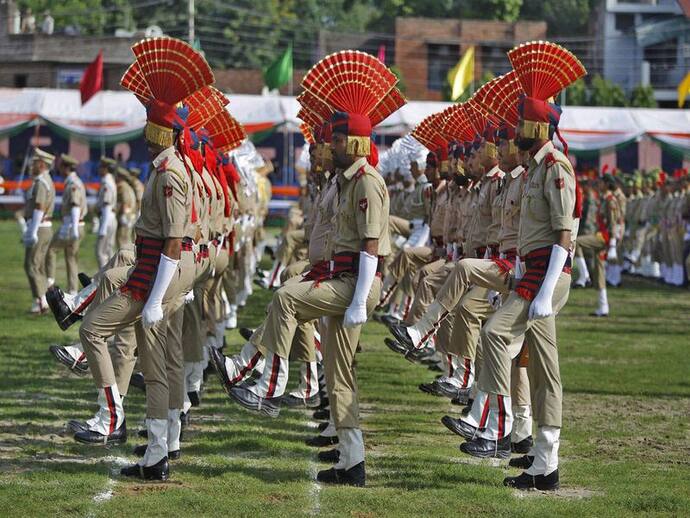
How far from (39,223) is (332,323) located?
11.2m

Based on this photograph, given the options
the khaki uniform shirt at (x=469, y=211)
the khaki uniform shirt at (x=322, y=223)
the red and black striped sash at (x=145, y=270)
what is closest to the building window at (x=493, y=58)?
the khaki uniform shirt at (x=469, y=211)

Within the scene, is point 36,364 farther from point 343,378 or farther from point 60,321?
point 343,378

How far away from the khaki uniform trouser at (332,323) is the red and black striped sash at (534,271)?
2.95 ft

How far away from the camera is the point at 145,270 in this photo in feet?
27.3

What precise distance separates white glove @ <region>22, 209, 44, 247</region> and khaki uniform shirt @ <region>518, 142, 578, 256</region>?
1151 centimetres

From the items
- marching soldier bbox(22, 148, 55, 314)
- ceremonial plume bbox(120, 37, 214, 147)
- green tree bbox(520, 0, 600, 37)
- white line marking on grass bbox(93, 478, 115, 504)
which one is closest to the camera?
white line marking on grass bbox(93, 478, 115, 504)

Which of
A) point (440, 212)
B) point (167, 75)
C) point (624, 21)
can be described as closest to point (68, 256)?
point (440, 212)

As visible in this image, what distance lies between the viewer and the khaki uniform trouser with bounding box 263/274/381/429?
819cm

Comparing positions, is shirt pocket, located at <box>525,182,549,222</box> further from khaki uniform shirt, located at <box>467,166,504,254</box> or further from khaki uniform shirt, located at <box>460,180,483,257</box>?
khaki uniform shirt, located at <box>460,180,483,257</box>

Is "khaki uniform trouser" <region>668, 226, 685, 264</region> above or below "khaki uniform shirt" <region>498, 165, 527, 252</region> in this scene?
below

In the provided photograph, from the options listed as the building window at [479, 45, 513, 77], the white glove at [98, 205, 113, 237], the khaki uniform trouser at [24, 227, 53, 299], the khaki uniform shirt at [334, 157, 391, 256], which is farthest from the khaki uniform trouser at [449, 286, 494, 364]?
the building window at [479, 45, 513, 77]

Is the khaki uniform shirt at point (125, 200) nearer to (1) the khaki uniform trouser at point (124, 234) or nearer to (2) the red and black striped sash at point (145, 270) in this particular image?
(1) the khaki uniform trouser at point (124, 234)

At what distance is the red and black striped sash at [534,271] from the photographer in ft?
26.5

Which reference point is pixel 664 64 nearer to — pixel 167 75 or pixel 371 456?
pixel 371 456
